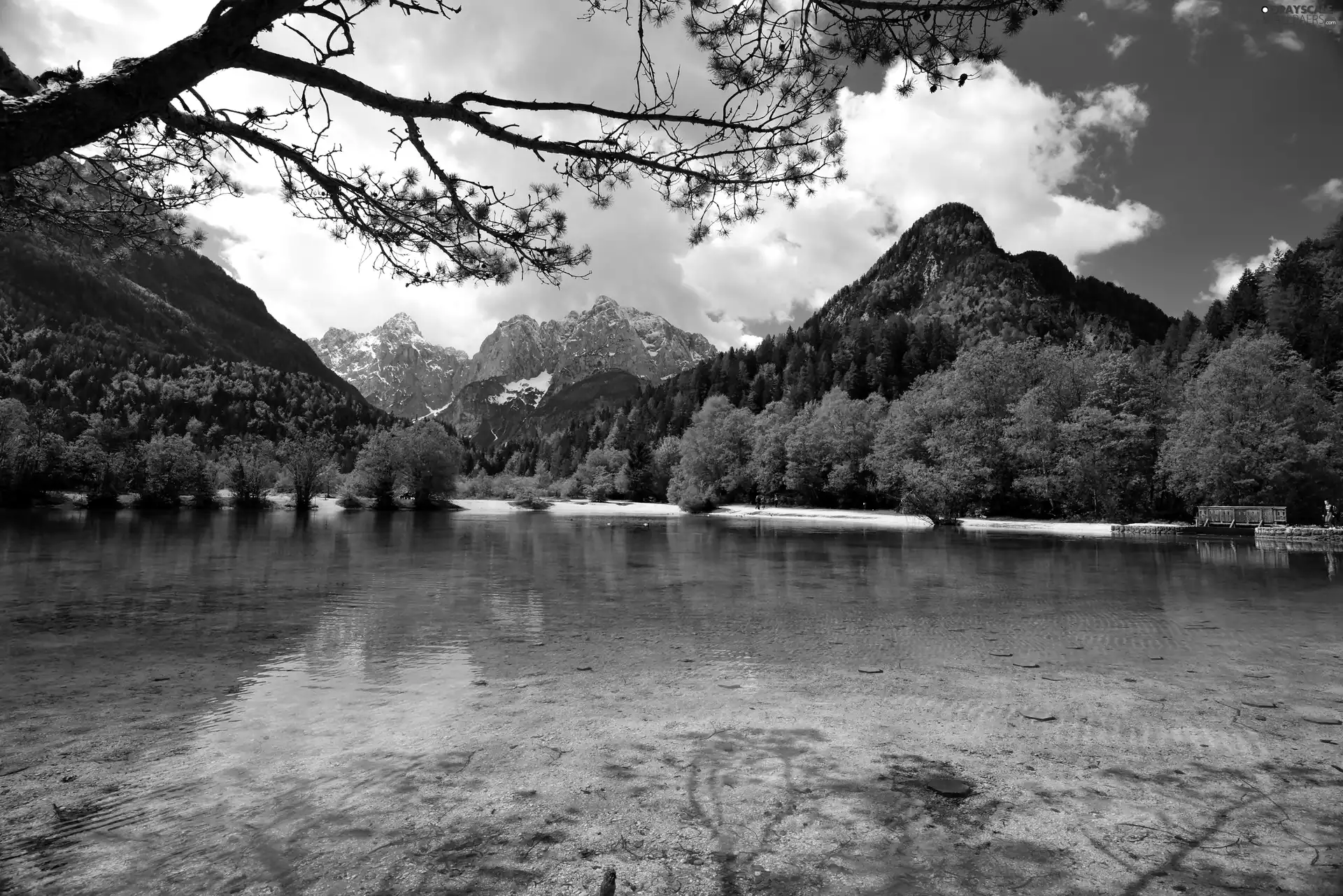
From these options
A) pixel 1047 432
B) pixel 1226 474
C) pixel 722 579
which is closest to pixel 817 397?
pixel 1047 432

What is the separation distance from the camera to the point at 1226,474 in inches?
1965

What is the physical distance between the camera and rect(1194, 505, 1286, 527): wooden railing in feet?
151

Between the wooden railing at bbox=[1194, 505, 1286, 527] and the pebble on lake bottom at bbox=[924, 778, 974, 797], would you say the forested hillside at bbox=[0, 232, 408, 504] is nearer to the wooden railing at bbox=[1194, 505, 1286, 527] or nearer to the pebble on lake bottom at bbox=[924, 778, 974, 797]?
the pebble on lake bottom at bbox=[924, 778, 974, 797]

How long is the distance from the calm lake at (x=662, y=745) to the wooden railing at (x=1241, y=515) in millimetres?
37955

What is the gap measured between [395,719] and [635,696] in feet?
9.38


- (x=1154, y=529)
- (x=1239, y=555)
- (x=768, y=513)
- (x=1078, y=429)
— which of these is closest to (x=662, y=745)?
(x=1239, y=555)

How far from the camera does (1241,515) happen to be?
48156 millimetres

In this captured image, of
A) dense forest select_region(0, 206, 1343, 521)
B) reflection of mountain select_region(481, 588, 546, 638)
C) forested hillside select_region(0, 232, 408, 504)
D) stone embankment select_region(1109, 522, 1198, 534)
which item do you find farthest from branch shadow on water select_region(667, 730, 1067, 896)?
forested hillside select_region(0, 232, 408, 504)

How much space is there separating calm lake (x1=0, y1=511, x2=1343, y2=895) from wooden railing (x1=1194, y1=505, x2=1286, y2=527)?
38.0 m

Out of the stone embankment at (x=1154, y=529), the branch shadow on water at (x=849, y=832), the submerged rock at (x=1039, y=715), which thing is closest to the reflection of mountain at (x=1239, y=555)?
the stone embankment at (x=1154, y=529)

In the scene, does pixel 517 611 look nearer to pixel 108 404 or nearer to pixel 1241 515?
pixel 1241 515

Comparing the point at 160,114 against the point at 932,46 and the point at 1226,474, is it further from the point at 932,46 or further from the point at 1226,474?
the point at 1226,474

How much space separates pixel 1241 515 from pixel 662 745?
194 ft

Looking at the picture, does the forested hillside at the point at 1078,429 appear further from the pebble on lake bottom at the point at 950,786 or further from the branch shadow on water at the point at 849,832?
the branch shadow on water at the point at 849,832
